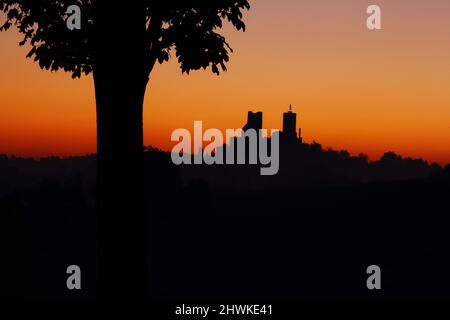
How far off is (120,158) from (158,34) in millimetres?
2970

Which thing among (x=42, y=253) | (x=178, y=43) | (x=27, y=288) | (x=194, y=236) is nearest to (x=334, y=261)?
(x=194, y=236)

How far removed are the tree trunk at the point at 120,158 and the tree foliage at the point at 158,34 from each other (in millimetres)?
1523

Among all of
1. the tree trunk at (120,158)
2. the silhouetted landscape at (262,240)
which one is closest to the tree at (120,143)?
the tree trunk at (120,158)

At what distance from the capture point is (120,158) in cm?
1361

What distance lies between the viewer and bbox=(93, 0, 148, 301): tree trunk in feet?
44.7

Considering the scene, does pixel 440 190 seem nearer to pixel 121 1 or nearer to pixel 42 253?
pixel 42 253

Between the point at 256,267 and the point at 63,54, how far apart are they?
495 ft

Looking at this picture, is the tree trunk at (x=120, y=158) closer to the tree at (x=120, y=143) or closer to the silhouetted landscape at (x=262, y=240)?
the tree at (x=120, y=143)

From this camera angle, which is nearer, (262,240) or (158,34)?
Result: (158,34)

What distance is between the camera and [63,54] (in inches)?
651

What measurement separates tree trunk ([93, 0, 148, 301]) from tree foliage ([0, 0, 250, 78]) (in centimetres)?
152

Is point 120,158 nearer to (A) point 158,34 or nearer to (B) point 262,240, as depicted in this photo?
(A) point 158,34

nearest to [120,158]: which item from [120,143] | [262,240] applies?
[120,143]

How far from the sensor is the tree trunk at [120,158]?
13.6 metres
